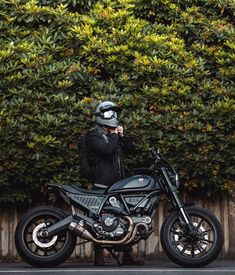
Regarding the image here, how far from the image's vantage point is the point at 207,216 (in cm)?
1069

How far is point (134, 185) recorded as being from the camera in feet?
35.7

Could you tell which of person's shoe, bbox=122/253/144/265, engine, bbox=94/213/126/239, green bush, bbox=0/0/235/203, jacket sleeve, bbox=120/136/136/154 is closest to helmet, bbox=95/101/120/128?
jacket sleeve, bbox=120/136/136/154

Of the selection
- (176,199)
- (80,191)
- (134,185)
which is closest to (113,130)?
(134,185)

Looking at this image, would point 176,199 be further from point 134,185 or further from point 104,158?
point 104,158

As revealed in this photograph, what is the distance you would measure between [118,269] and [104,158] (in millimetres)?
1478

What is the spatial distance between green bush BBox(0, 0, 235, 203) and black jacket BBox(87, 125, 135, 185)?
3.09ft

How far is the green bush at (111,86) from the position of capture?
11.9 metres

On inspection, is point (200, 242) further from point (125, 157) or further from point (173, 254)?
point (125, 157)

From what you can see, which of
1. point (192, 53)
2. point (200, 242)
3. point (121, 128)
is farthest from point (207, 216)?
point (192, 53)

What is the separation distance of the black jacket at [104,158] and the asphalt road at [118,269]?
114 centimetres

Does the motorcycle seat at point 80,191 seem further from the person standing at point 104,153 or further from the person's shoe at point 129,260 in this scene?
the person's shoe at point 129,260

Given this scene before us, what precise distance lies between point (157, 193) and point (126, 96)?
1.83m

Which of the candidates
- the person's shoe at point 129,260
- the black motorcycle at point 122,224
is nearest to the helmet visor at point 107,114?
the black motorcycle at point 122,224

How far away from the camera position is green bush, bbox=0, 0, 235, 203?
11.9 meters
